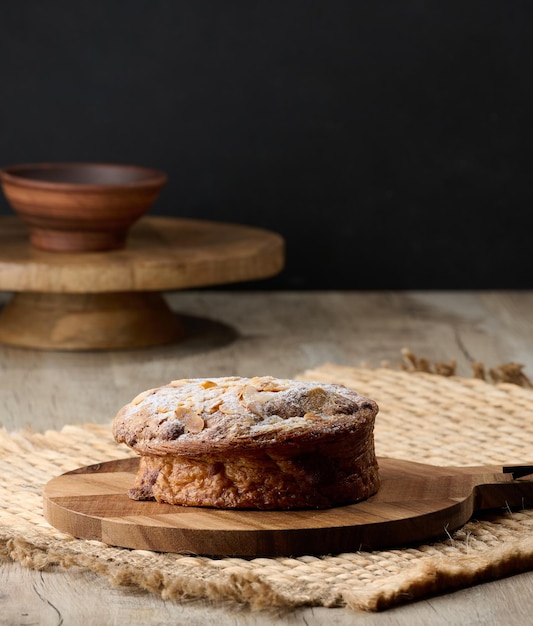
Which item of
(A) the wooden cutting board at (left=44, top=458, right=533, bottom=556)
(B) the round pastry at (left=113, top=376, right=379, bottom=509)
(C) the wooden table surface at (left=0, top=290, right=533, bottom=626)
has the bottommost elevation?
(C) the wooden table surface at (left=0, top=290, right=533, bottom=626)

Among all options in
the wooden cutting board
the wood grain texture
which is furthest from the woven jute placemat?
the wood grain texture

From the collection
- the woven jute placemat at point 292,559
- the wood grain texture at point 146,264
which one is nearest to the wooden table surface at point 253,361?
the woven jute placemat at point 292,559

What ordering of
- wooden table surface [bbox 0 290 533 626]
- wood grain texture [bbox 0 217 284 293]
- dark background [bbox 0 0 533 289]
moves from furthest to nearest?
dark background [bbox 0 0 533 289] → wood grain texture [bbox 0 217 284 293] → wooden table surface [bbox 0 290 533 626]

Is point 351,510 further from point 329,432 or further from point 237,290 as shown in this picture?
point 237,290

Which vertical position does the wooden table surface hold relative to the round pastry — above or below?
below

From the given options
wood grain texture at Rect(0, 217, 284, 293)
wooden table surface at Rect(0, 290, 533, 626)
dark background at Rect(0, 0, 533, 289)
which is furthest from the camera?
dark background at Rect(0, 0, 533, 289)

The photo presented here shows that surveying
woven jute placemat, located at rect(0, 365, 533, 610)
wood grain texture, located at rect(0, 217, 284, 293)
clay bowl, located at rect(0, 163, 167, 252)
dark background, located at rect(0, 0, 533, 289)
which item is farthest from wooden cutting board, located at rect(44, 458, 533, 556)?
dark background, located at rect(0, 0, 533, 289)

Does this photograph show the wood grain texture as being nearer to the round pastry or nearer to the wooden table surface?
the wooden table surface

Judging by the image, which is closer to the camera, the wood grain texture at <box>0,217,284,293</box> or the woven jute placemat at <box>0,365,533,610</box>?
the woven jute placemat at <box>0,365,533,610</box>
